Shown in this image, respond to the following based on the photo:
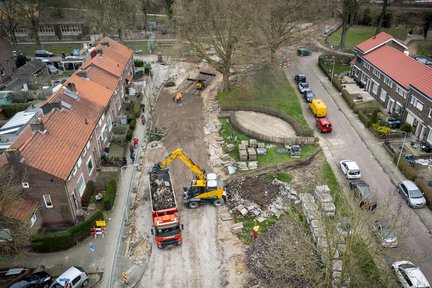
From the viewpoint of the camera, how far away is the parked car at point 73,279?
26.5m

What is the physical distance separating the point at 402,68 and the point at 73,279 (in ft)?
159

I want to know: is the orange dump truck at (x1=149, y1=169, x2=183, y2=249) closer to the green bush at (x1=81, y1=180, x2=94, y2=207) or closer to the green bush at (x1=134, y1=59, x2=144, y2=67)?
the green bush at (x1=81, y1=180, x2=94, y2=207)

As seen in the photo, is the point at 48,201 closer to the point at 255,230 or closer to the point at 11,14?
the point at 255,230

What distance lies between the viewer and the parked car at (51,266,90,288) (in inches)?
1043

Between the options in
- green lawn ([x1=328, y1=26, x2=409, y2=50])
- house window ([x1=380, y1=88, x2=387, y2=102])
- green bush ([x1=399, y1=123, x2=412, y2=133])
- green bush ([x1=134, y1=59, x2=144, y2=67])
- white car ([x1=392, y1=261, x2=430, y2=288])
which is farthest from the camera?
green lawn ([x1=328, y1=26, x2=409, y2=50])

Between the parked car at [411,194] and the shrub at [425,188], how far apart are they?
0.43m

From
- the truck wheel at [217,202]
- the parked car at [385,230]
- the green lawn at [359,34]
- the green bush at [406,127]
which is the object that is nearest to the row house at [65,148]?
the truck wheel at [217,202]

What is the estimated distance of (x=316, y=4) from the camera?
7469 centimetres

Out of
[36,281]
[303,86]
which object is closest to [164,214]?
[36,281]

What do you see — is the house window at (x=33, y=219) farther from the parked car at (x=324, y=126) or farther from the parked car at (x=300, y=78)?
the parked car at (x=300, y=78)

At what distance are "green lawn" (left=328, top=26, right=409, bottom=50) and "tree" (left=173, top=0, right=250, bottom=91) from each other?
36705 millimetres

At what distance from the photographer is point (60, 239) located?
1188 inches

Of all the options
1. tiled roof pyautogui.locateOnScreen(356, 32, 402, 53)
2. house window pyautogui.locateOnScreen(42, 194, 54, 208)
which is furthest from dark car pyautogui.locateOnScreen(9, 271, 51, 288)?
tiled roof pyautogui.locateOnScreen(356, 32, 402, 53)

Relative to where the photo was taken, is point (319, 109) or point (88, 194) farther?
point (319, 109)
